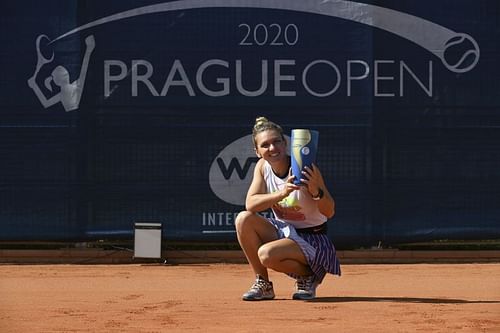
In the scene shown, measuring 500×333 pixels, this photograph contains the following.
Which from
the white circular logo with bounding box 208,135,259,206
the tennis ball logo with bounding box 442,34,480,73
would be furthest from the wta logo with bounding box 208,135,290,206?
the tennis ball logo with bounding box 442,34,480,73

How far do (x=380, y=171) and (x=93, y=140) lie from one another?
2.28m

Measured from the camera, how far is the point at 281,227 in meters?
6.16

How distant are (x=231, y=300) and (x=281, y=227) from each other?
1.67 feet

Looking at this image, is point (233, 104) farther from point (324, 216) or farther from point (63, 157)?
point (324, 216)

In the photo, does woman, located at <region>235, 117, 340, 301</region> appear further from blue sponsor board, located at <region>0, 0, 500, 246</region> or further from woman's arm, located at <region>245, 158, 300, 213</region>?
blue sponsor board, located at <region>0, 0, 500, 246</region>

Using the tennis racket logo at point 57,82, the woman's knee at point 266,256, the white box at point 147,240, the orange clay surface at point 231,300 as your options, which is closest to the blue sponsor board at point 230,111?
the tennis racket logo at point 57,82

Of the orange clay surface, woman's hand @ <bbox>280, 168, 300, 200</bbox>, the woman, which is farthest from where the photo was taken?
the woman

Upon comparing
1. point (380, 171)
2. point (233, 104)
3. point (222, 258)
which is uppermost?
point (233, 104)

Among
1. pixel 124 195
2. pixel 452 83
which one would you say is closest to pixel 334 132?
pixel 452 83

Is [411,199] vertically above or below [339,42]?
below

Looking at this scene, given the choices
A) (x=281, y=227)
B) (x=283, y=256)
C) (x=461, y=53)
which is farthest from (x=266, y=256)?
(x=461, y=53)

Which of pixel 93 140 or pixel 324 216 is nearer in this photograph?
pixel 324 216

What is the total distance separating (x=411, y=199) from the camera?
28.0 feet

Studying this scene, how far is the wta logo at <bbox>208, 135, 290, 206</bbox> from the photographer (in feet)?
27.8
